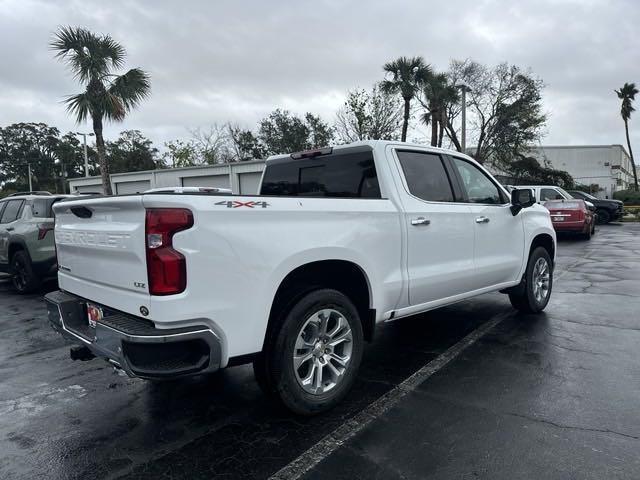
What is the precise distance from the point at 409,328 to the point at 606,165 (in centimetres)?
6622

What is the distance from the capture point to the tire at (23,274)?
7.57 meters

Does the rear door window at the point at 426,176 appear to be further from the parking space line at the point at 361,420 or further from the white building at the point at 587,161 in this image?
the white building at the point at 587,161

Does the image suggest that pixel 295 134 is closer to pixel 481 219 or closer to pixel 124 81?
pixel 124 81

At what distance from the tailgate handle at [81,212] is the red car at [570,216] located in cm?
1504

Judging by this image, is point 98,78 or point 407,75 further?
point 407,75

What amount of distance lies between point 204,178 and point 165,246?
2238 centimetres

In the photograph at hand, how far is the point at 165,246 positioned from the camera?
2.43m

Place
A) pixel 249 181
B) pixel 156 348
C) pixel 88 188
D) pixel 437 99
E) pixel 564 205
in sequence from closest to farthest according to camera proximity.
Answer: pixel 156 348, pixel 564 205, pixel 249 181, pixel 437 99, pixel 88 188

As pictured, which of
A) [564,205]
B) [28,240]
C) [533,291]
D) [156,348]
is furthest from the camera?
[564,205]

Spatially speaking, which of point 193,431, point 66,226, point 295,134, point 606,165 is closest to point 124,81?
point 66,226

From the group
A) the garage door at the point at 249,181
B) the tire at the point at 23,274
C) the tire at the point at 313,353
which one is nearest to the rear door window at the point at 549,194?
the garage door at the point at 249,181

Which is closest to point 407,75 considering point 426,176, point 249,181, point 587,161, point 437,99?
point 437,99

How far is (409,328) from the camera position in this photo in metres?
5.24

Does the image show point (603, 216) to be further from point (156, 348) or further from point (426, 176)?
point (156, 348)
